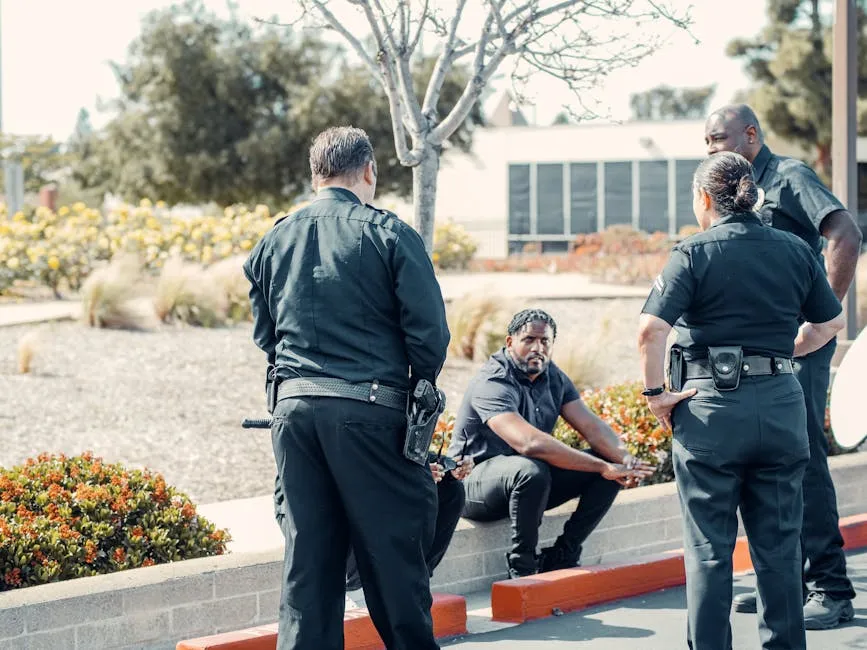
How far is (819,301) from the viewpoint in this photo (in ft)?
14.8

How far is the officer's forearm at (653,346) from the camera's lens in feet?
14.1

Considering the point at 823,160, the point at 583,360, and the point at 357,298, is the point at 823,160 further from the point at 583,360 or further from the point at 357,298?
the point at 357,298

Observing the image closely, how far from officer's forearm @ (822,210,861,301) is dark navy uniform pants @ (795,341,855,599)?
11.6 inches

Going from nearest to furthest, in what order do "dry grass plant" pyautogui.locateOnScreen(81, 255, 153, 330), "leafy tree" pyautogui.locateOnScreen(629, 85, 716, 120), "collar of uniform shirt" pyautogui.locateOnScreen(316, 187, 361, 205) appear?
"collar of uniform shirt" pyautogui.locateOnScreen(316, 187, 361, 205) < "dry grass plant" pyautogui.locateOnScreen(81, 255, 153, 330) < "leafy tree" pyautogui.locateOnScreen(629, 85, 716, 120)

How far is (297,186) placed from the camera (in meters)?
30.8

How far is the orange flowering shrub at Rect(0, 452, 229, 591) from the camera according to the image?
486 cm

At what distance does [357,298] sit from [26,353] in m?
7.25

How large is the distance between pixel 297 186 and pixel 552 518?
82.8ft

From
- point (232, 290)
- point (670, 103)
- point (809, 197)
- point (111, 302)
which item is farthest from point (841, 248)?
point (670, 103)

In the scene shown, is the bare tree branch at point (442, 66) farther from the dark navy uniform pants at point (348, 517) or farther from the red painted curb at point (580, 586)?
the dark navy uniform pants at point (348, 517)

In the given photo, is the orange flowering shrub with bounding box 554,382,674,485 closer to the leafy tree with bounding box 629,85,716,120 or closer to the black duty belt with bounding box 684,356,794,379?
the black duty belt with bounding box 684,356,794,379

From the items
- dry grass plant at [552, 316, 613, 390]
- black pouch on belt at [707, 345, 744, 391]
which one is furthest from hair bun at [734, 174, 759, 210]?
dry grass plant at [552, 316, 613, 390]

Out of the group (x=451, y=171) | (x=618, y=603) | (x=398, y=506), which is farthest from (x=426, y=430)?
(x=451, y=171)

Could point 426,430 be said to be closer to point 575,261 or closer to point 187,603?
point 187,603
